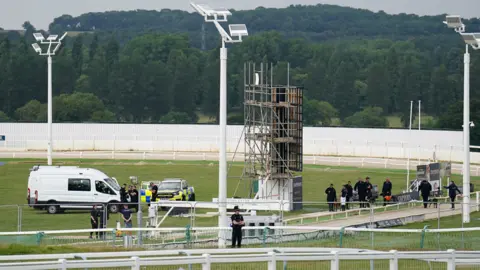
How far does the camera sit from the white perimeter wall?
2810 inches

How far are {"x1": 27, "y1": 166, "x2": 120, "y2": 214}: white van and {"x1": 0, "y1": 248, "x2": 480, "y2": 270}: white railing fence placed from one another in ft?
62.9

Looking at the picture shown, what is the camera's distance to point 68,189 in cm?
4012

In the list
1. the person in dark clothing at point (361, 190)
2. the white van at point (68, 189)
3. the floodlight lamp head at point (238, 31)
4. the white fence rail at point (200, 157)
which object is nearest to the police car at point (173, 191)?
the white van at point (68, 189)

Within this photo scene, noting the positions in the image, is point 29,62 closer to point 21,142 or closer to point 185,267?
point 21,142

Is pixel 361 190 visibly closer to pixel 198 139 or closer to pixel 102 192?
pixel 102 192

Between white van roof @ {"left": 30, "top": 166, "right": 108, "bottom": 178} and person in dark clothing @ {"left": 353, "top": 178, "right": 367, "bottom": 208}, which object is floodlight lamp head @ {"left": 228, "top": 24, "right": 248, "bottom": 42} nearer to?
white van roof @ {"left": 30, "top": 166, "right": 108, "bottom": 178}

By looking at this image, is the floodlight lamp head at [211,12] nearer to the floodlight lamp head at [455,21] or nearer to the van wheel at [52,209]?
the floodlight lamp head at [455,21]

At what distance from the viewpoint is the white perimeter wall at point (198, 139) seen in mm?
71375

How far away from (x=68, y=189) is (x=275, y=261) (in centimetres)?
2252

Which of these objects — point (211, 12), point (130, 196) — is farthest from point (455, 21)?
point (130, 196)

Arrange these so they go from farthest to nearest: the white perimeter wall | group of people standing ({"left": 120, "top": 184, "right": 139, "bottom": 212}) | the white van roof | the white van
→ 1. the white perimeter wall
2. the white van roof
3. the white van
4. group of people standing ({"left": 120, "top": 184, "right": 139, "bottom": 212})

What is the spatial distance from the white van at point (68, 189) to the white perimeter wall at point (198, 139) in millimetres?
28701

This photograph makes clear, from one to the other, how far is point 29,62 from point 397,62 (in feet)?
160

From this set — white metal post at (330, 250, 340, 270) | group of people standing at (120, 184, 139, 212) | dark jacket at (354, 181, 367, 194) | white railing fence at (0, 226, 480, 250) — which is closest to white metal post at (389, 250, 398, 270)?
white metal post at (330, 250, 340, 270)
